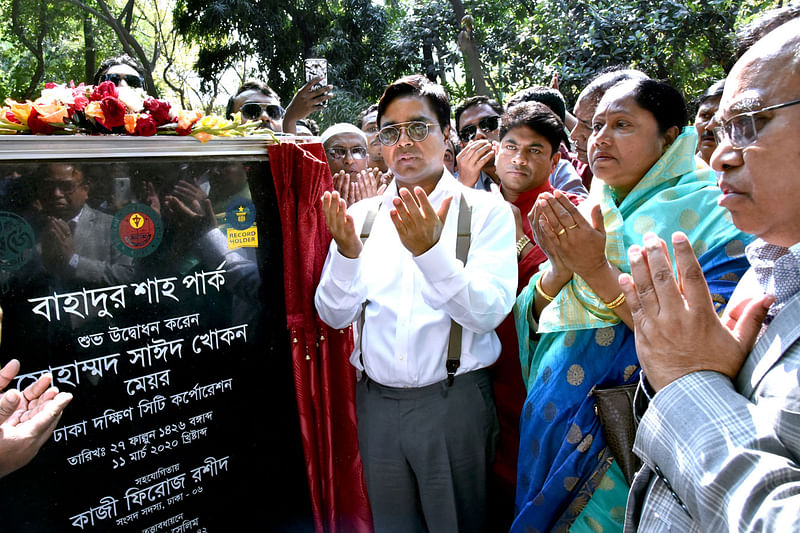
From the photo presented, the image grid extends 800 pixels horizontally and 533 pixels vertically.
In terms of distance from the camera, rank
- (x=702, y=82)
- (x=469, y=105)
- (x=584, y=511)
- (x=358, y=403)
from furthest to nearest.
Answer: (x=702, y=82) < (x=469, y=105) < (x=358, y=403) < (x=584, y=511)

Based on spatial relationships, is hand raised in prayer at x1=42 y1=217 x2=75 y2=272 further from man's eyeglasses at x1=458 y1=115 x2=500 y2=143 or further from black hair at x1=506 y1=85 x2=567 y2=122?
man's eyeglasses at x1=458 y1=115 x2=500 y2=143

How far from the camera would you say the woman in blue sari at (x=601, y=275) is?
175 cm

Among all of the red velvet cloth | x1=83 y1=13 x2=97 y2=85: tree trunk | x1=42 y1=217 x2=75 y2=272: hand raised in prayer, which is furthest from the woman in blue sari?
x1=83 y1=13 x2=97 y2=85: tree trunk

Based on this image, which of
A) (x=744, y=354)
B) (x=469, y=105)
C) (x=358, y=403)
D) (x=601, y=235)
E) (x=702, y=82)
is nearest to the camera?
(x=744, y=354)

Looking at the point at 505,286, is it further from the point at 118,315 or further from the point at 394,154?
the point at 118,315

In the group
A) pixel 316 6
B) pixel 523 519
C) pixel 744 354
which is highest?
pixel 316 6

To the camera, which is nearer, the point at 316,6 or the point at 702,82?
the point at 702,82

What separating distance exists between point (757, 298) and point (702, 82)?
687cm

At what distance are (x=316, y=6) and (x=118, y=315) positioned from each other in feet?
46.3

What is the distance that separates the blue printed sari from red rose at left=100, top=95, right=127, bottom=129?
5.57 ft


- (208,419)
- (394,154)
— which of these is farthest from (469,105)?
(208,419)

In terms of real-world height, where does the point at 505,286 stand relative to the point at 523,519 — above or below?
above

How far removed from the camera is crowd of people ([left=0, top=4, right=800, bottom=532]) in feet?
3.36

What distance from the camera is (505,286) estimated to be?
2186mm
